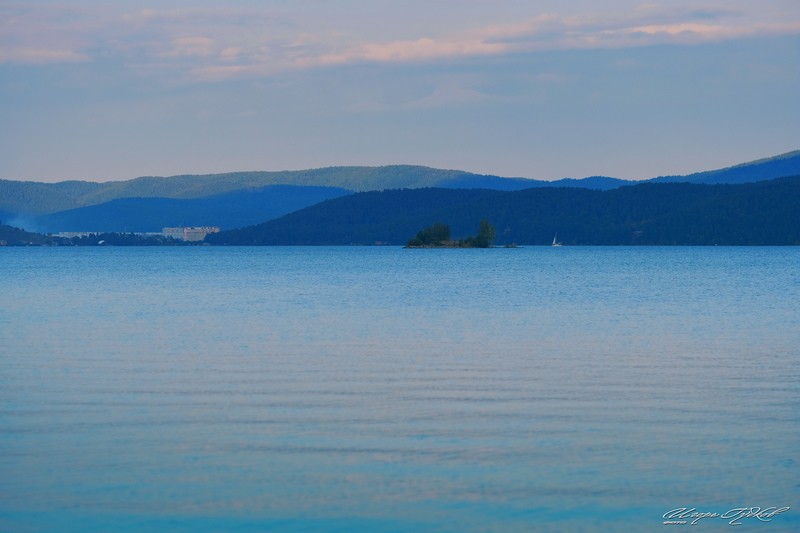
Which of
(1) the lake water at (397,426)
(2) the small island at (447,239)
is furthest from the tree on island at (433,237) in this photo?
(1) the lake water at (397,426)

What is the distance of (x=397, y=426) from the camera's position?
674 inches

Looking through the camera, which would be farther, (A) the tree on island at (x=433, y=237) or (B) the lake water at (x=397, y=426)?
(A) the tree on island at (x=433, y=237)

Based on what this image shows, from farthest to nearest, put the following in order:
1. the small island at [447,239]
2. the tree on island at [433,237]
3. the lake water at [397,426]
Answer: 1. the tree on island at [433,237]
2. the small island at [447,239]
3. the lake water at [397,426]

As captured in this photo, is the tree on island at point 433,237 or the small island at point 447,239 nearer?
the small island at point 447,239

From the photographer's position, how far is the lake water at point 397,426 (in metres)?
12.8

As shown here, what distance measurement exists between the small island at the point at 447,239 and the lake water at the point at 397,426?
149 m

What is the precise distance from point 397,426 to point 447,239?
6794 inches

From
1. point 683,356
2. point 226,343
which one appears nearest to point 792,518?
point 683,356

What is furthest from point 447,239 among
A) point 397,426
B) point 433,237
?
point 397,426

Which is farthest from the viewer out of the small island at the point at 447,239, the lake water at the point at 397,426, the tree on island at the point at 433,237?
the tree on island at the point at 433,237

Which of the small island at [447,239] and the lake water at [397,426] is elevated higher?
the small island at [447,239]

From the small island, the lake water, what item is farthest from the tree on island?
the lake water

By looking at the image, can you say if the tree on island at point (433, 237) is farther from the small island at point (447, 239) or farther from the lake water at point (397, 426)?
the lake water at point (397, 426)

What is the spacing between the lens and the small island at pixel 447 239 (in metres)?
186
